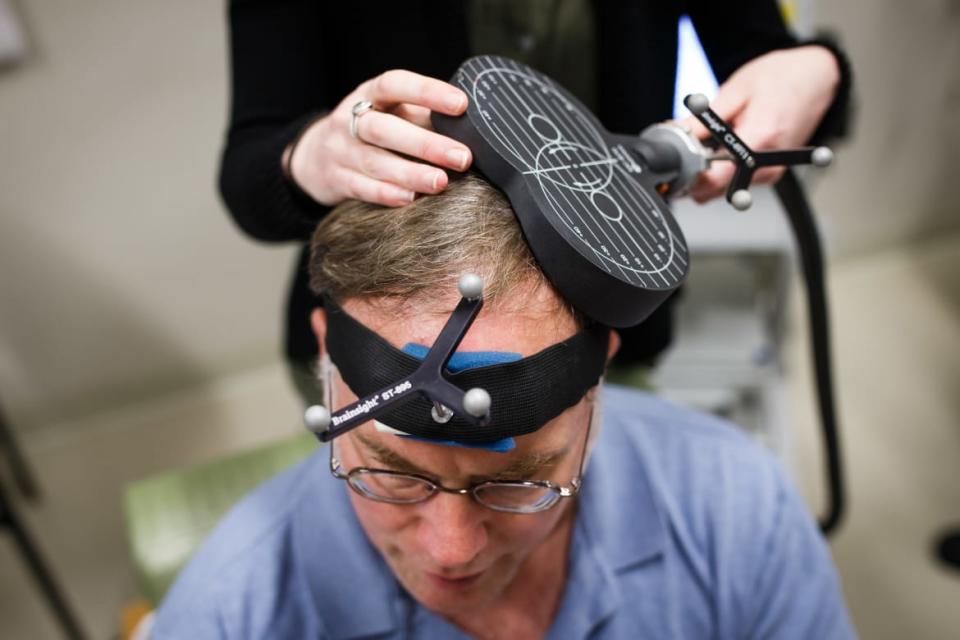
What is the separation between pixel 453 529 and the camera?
743mm

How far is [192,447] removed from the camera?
2398mm

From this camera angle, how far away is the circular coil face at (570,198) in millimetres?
634

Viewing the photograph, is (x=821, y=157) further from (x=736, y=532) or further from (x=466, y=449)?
(x=736, y=532)

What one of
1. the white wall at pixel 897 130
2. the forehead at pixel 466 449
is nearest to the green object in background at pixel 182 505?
the forehead at pixel 466 449

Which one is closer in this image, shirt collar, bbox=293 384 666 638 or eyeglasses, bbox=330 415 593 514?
eyeglasses, bbox=330 415 593 514

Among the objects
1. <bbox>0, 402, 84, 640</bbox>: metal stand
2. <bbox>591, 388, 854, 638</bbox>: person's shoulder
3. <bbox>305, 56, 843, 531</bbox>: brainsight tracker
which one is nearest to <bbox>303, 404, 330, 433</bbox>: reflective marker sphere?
<bbox>305, 56, 843, 531</bbox>: brainsight tracker

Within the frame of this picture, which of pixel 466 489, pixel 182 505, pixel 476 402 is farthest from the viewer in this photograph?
pixel 182 505

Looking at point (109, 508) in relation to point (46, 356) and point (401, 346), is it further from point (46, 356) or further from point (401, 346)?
point (401, 346)

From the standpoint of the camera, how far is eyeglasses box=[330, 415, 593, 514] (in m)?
0.73

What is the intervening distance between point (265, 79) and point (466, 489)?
540 mm

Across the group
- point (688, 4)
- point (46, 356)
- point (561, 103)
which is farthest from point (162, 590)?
point (46, 356)

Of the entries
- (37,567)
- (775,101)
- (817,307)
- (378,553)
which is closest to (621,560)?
(378,553)

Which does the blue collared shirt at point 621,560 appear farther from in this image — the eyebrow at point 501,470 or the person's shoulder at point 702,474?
the eyebrow at point 501,470

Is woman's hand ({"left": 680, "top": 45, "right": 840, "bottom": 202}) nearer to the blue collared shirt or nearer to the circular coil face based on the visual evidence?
the circular coil face
